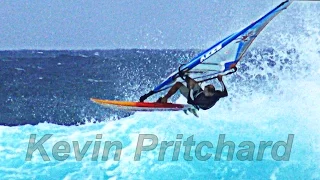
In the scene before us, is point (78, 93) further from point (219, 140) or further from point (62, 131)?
point (219, 140)

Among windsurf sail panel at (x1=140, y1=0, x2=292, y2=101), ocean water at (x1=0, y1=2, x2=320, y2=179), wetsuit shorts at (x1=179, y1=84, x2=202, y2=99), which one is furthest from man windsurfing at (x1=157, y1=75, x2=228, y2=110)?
ocean water at (x1=0, y1=2, x2=320, y2=179)

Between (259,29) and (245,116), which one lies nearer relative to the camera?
(259,29)

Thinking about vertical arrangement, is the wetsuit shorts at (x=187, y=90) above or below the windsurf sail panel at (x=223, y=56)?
below

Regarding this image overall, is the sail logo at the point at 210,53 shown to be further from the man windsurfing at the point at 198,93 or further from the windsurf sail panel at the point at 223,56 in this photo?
the man windsurfing at the point at 198,93

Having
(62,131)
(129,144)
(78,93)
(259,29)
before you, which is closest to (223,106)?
(129,144)

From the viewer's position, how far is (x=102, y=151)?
970 centimetres

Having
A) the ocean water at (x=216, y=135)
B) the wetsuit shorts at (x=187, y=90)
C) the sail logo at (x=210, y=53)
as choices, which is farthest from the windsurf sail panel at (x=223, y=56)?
the ocean water at (x=216, y=135)

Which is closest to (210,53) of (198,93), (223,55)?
(223,55)

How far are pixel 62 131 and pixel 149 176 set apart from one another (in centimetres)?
286

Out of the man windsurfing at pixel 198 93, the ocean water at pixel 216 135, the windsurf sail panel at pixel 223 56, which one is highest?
the windsurf sail panel at pixel 223 56

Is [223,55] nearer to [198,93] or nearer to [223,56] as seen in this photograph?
[223,56]

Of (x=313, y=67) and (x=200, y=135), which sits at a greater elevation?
(x=313, y=67)

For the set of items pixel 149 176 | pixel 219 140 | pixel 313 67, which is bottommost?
pixel 149 176

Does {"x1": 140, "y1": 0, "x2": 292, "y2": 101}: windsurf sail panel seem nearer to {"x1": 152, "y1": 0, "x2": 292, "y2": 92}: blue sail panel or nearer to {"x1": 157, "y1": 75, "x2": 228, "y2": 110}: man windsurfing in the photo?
{"x1": 152, "y1": 0, "x2": 292, "y2": 92}: blue sail panel
